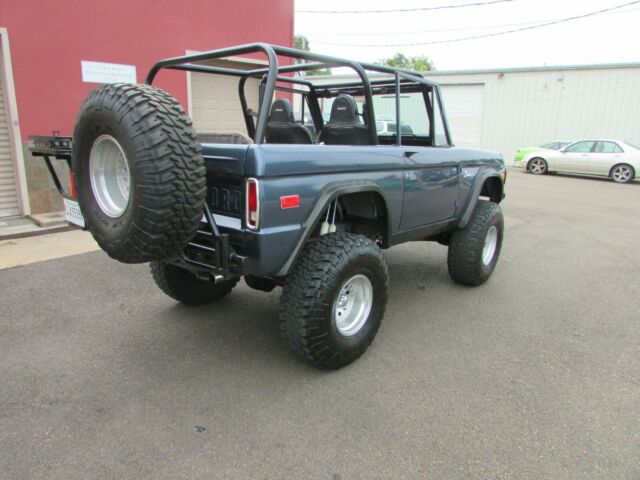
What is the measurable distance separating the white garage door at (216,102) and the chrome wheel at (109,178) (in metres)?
6.06

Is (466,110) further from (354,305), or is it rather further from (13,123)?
(354,305)

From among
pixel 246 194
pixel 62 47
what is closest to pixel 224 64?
pixel 62 47

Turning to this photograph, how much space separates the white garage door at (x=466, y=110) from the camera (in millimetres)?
24094

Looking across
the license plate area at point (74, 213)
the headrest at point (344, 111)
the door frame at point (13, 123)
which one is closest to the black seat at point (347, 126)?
A: the headrest at point (344, 111)

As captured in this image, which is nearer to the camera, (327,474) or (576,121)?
(327,474)

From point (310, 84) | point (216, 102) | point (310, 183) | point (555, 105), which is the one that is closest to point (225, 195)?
point (310, 183)

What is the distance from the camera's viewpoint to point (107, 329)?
3646mm

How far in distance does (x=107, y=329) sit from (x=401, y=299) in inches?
102

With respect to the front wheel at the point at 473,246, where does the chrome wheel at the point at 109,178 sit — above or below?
above

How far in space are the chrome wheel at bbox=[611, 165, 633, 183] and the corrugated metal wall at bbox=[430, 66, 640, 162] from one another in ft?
22.1

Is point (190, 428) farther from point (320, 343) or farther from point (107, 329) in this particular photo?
point (107, 329)

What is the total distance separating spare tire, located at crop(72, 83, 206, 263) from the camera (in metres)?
2.29

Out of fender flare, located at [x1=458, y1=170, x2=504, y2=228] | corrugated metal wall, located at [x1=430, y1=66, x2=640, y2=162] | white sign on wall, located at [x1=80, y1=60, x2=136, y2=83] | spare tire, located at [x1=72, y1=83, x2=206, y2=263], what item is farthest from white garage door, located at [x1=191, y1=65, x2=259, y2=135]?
corrugated metal wall, located at [x1=430, y1=66, x2=640, y2=162]

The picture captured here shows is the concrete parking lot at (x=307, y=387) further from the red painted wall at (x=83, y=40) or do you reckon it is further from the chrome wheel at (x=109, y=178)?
the red painted wall at (x=83, y=40)
